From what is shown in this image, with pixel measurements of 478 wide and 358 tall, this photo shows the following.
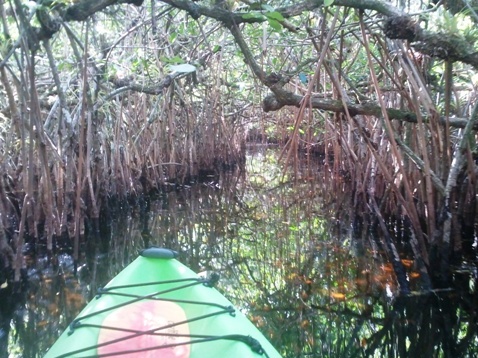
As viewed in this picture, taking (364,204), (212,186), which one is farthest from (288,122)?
(364,204)

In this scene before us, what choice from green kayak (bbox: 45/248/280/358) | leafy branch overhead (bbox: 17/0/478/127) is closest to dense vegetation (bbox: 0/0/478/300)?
leafy branch overhead (bbox: 17/0/478/127)

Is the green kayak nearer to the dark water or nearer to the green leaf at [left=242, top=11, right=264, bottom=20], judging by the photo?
the dark water

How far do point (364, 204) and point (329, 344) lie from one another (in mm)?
3054

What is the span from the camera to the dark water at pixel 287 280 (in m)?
2.81

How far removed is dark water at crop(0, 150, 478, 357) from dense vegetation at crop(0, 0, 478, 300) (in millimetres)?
242

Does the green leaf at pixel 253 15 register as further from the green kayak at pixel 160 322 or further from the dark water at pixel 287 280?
the dark water at pixel 287 280

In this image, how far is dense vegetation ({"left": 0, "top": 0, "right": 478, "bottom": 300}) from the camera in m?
2.87

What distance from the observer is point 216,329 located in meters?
1.82

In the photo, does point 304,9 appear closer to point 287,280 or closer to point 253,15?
point 253,15

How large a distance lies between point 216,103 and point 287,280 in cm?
491

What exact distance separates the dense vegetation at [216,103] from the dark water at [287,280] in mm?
242

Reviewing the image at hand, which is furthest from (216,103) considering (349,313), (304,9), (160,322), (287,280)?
(160,322)

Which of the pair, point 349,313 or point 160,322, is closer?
point 160,322

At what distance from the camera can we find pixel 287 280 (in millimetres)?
3664
